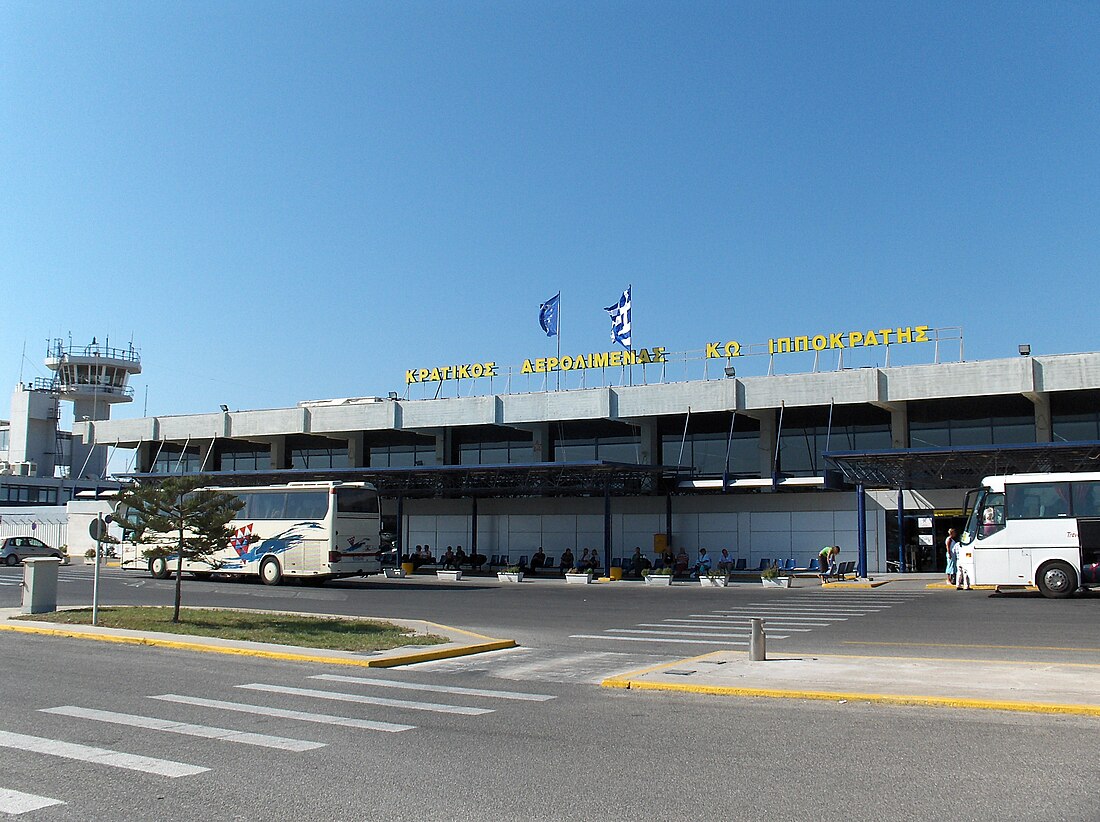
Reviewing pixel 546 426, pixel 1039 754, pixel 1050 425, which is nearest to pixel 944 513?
pixel 1050 425

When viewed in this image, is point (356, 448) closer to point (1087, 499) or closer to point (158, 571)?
point (158, 571)

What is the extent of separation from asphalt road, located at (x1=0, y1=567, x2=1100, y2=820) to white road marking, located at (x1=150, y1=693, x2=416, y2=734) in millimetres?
72

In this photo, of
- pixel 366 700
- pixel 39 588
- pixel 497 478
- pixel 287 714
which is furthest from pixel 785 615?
pixel 497 478

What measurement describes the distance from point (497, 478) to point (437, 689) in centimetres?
3439

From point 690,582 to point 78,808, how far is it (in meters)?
33.2

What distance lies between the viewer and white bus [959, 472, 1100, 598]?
86.4 ft

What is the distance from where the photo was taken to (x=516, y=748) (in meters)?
8.38

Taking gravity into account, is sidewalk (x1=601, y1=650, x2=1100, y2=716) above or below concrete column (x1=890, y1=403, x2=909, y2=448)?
below

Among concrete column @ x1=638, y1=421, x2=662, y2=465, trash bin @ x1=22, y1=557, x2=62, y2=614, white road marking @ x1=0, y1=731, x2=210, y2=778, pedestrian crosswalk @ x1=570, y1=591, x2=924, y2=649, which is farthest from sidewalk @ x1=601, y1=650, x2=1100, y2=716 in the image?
concrete column @ x1=638, y1=421, x2=662, y2=465

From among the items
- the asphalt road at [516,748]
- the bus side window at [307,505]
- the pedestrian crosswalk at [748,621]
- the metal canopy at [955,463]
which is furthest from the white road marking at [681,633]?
the bus side window at [307,505]

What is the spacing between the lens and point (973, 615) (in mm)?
21484

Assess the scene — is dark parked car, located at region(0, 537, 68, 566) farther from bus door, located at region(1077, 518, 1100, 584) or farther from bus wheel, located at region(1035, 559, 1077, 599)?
bus door, located at region(1077, 518, 1100, 584)

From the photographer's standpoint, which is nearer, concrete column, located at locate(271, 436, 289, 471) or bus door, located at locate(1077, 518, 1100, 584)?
bus door, located at locate(1077, 518, 1100, 584)

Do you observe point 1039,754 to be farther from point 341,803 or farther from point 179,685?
point 179,685
